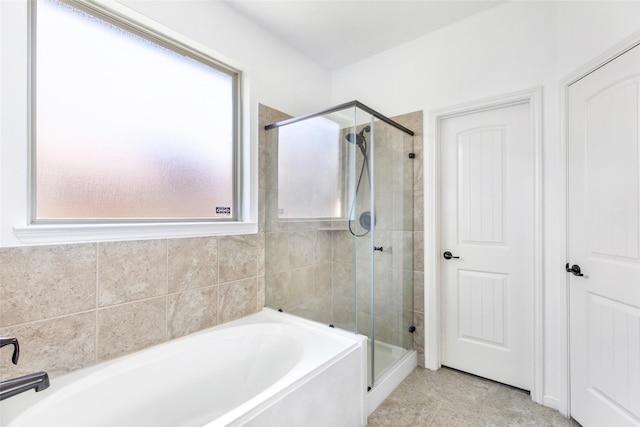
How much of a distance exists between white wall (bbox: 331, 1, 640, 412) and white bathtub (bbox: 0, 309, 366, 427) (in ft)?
4.12

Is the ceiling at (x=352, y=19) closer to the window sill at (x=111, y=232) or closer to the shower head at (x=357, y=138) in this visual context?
the shower head at (x=357, y=138)

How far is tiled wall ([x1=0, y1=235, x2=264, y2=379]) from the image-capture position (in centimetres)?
128

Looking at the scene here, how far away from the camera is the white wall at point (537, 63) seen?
5.34 ft

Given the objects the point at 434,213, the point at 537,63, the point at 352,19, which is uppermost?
the point at 352,19

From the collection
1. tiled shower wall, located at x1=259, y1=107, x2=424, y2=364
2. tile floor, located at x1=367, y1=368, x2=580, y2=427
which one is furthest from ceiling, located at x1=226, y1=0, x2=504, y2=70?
tile floor, located at x1=367, y1=368, x2=580, y2=427

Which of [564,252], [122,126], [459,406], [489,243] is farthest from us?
[489,243]

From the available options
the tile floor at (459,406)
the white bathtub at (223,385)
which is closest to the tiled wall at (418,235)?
the tile floor at (459,406)

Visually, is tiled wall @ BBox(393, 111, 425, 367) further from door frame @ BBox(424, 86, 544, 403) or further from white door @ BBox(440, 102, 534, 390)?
white door @ BBox(440, 102, 534, 390)

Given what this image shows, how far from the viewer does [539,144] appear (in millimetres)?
1896

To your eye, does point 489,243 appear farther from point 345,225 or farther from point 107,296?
point 107,296

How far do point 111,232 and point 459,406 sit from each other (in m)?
2.28

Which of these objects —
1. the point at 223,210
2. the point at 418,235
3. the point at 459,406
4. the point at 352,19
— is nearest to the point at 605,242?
the point at 418,235

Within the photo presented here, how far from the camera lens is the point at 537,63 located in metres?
1.92

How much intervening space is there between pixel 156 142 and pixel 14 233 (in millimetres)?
788
